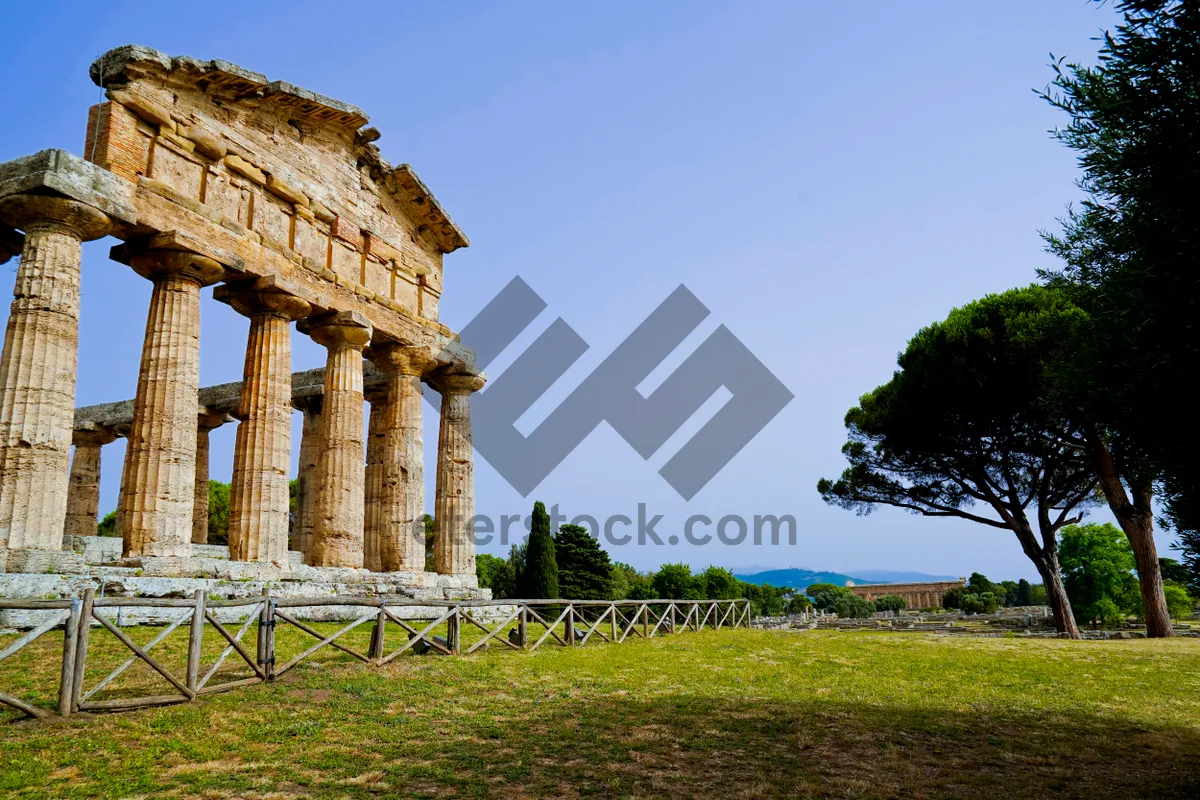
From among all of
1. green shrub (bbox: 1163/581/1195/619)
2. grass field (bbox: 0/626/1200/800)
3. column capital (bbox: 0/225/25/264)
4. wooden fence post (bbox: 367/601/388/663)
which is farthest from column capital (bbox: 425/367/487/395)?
green shrub (bbox: 1163/581/1195/619)

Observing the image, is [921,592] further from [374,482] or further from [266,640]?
[266,640]

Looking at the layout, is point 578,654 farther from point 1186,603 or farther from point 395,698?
point 1186,603

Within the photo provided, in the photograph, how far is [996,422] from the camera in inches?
965

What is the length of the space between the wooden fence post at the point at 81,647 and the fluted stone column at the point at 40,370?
5.98 m

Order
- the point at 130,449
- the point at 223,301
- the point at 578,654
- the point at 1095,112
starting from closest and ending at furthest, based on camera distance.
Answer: the point at 1095,112 < the point at 578,654 < the point at 130,449 < the point at 223,301

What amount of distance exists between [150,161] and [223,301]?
12.0 ft

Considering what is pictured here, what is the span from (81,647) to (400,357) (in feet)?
46.7

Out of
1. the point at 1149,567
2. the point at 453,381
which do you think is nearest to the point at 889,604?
the point at 1149,567

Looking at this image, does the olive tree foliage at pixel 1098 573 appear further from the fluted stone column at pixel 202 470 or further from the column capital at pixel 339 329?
the fluted stone column at pixel 202 470

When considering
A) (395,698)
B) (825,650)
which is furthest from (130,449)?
(825,650)

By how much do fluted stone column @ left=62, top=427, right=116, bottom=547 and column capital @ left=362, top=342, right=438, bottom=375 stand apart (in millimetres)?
12179

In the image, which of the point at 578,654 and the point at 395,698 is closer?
the point at 395,698

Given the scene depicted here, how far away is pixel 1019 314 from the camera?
23266mm

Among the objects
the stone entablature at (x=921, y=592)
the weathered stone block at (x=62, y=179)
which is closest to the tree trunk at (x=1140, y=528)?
the weathered stone block at (x=62, y=179)
